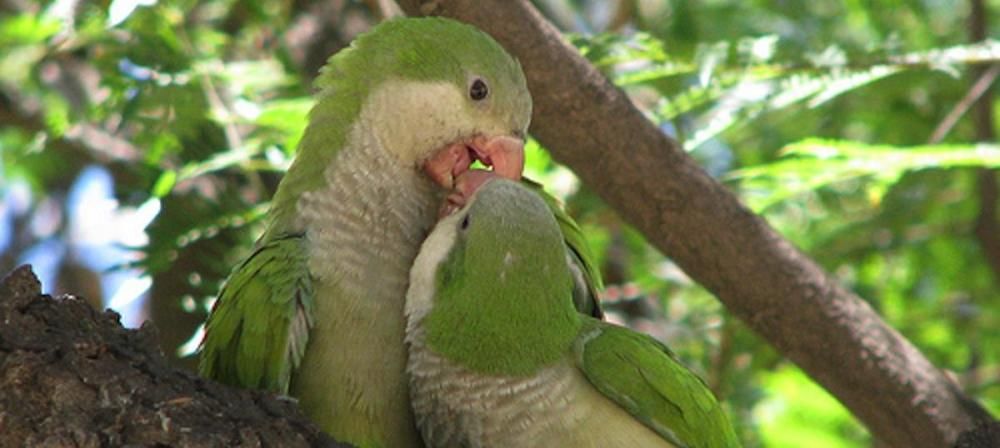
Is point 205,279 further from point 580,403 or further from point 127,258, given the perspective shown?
point 580,403

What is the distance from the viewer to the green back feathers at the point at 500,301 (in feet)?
11.6

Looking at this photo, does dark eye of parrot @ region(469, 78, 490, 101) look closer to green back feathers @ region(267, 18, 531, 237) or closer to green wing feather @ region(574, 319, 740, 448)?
green back feathers @ region(267, 18, 531, 237)

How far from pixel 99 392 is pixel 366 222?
97 cm

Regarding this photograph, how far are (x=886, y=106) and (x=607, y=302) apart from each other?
174cm

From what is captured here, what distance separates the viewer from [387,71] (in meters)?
4.07

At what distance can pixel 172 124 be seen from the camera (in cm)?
557

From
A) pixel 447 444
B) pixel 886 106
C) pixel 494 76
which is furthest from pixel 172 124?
pixel 886 106

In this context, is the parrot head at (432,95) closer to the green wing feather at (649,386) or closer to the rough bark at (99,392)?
the green wing feather at (649,386)

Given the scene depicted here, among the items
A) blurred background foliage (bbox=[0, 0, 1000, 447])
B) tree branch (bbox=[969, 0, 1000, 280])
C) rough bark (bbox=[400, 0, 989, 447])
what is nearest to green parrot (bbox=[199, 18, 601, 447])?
rough bark (bbox=[400, 0, 989, 447])

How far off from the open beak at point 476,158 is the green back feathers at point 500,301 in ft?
1.50

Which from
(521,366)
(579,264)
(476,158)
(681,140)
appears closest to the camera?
(521,366)

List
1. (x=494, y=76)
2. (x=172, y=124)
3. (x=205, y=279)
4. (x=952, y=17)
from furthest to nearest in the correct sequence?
(x=952, y=17) → (x=205, y=279) → (x=172, y=124) → (x=494, y=76)

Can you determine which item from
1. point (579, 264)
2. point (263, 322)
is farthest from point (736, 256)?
point (263, 322)

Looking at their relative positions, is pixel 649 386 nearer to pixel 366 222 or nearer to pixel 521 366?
pixel 521 366
